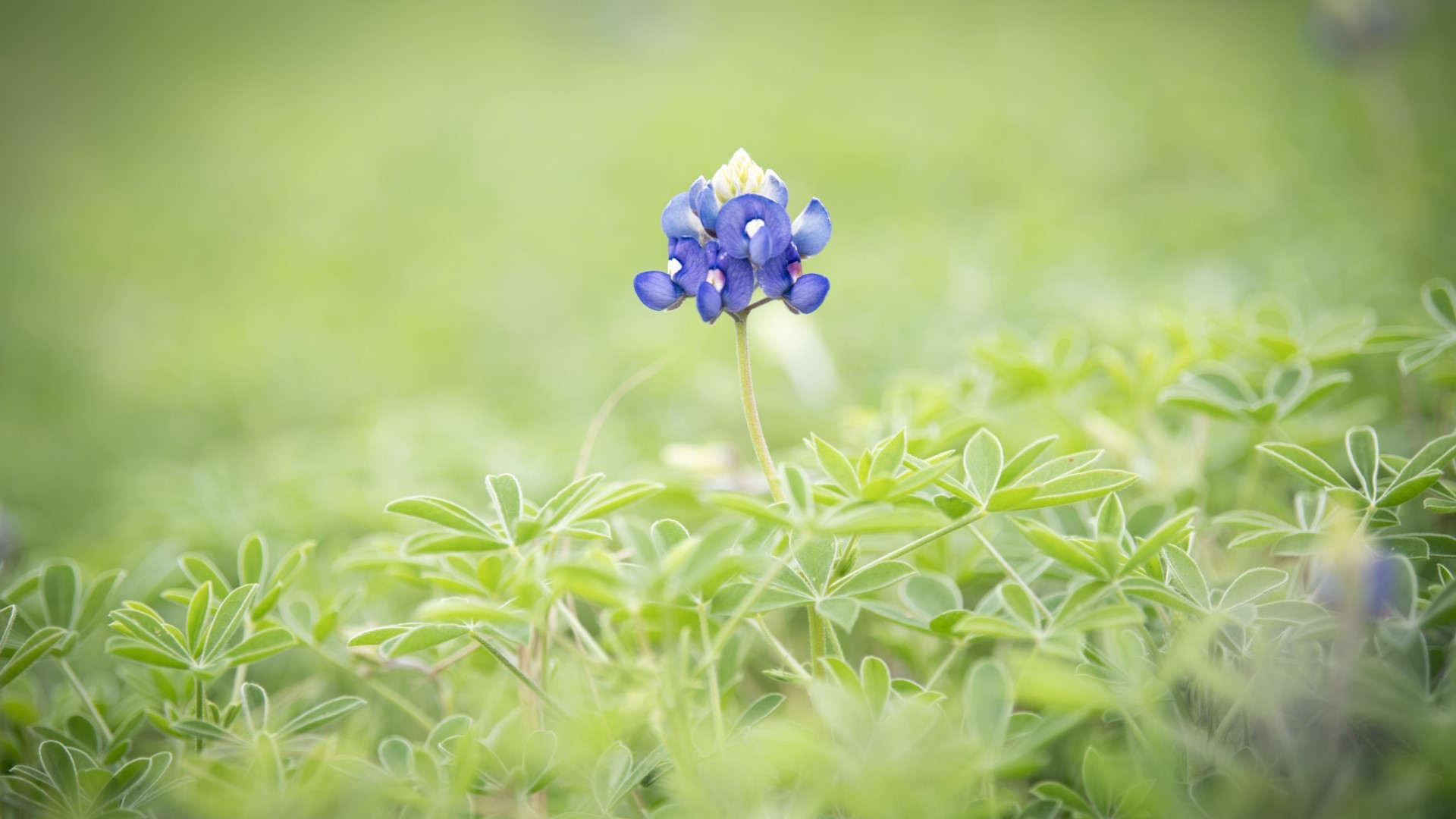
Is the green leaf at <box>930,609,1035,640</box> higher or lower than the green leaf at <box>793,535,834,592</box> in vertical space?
lower

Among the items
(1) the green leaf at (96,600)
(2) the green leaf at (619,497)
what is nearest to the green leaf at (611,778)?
(2) the green leaf at (619,497)

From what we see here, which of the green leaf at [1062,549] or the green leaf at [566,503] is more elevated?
the green leaf at [566,503]

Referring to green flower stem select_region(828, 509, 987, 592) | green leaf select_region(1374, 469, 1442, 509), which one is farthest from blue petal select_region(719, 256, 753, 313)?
green leaf select_region(1374, 469, 1442, 509)

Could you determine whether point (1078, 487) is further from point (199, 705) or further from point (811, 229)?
point (199, 705)

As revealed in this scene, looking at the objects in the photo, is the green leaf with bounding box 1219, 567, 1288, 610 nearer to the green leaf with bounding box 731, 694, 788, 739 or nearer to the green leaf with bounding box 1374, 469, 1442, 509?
the green leaf with bounding box 1374, 469, 1442, 509

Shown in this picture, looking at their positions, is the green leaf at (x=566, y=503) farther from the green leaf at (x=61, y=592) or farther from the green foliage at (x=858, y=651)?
the green leaf at (x=61, y=592)

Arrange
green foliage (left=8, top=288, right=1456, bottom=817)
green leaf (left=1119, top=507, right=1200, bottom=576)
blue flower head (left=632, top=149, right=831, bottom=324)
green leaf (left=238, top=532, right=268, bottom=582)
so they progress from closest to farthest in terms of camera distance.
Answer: green foliage (left=8, top=288, right=1456, bottom=817)
green leaf (left=1119, top=507, right=1200, bottom=576)
blue flower head (left=632, top=149, right=831, bottom=324)
green leaf (left=238, top=532, right=268, bottom=582)

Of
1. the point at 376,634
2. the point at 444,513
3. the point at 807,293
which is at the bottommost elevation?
the point at 376,634

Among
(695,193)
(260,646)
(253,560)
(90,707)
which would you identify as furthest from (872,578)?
(90,707)
